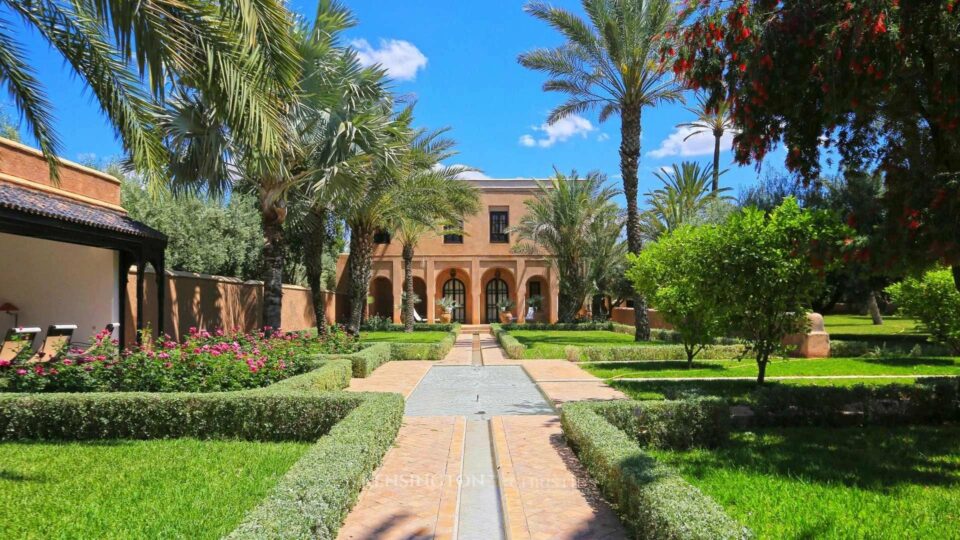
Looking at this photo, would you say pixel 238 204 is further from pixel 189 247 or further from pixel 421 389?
pixel 421 389

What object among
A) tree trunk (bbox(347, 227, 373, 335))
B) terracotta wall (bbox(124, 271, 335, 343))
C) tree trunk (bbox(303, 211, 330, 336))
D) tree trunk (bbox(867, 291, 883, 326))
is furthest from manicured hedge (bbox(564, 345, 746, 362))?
tree trunk (bbox(867, 291, 883, 326))

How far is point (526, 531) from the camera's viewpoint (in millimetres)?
4438

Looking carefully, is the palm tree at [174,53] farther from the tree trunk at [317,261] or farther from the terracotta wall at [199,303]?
the tree trunk at [317,261]

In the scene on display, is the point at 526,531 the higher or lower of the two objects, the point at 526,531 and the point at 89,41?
the lower

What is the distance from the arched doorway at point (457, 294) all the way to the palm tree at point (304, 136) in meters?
24.7

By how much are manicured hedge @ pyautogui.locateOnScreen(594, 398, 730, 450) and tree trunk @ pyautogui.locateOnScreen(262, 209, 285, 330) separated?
29.1 ft

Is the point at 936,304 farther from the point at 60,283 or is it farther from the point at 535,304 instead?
the point at 535,304

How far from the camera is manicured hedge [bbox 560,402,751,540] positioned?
11.2ft

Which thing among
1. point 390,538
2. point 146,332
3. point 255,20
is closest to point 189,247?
point 146,332

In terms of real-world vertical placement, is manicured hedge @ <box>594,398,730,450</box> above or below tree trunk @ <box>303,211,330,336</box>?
below

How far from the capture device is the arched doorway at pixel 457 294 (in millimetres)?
39656

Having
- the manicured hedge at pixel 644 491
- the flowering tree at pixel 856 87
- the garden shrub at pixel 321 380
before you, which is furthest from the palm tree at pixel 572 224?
the manicured hedge at pixel 644 491

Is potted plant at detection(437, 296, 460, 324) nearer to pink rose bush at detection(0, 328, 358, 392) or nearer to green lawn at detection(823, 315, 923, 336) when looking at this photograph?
green lawn at detection(823, 315, 923, 336)

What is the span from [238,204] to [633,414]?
73.3 feet
